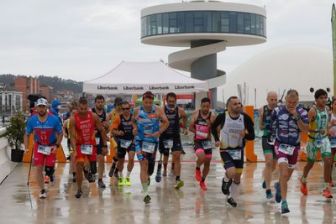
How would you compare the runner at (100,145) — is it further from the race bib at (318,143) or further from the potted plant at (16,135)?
the potted plant at (16,135)

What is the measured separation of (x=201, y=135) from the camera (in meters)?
10.2

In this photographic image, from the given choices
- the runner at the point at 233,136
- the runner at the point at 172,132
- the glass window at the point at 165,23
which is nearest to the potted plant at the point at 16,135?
the runner at the point at 172,132

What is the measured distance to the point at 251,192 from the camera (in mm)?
10156

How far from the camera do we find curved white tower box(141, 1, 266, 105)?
208 feet

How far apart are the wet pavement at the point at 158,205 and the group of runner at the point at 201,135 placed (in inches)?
9.1

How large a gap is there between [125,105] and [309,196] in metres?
3.46

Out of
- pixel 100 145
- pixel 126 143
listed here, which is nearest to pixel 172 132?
pixel 126 143

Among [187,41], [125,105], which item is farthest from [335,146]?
[187,41]

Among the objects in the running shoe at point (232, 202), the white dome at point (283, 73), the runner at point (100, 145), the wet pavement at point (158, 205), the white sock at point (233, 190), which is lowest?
the wet pavement at point (158, 205)

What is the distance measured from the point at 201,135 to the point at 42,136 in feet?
8.43

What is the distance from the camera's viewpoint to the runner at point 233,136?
861cm

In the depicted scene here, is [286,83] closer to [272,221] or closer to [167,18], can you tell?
[167,18]

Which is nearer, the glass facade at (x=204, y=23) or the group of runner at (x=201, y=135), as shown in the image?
the group of runner at (x=201, y=135)

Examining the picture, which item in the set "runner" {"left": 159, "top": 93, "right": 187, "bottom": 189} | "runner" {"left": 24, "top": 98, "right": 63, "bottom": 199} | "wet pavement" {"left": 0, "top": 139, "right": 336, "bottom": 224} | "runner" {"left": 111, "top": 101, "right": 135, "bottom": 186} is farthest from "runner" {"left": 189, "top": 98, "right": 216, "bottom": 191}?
"runner" {"left": 24, "top": 98, "right": 63, "bottom": 199}
